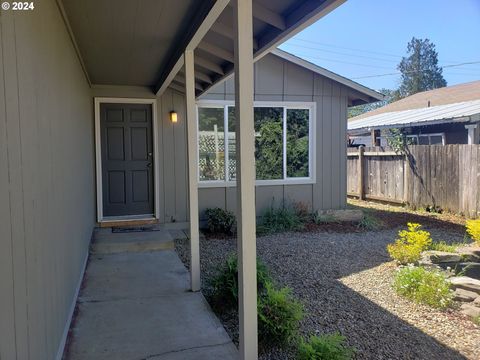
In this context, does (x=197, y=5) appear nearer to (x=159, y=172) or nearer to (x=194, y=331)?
(x=194, y=331)

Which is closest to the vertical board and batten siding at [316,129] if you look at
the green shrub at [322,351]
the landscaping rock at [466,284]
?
the landscaping rock at [466,284]

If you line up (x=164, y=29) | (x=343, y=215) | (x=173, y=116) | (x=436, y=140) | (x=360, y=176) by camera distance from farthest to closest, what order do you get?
(x=436, y=140) < (x=360, y=176) < (x=343, y=215) < (x=173, y=116) < (x=164, y=29)

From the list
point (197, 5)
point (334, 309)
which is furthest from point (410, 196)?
point (197, 5)

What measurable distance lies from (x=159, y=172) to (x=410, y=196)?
6341 mm

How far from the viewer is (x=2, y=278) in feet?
4.29

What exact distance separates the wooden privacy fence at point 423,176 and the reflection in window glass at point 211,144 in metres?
5.05

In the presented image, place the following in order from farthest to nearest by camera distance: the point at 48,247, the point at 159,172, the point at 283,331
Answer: the point at 159,172 < the point at 283,331 < the point at 48,247

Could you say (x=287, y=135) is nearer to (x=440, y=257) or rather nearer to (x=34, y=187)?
(x=440, y=257)

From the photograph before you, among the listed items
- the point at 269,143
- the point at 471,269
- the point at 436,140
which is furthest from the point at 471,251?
the point at 436,140

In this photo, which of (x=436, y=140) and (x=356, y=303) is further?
(x=436, y=140)

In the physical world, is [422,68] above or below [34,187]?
above

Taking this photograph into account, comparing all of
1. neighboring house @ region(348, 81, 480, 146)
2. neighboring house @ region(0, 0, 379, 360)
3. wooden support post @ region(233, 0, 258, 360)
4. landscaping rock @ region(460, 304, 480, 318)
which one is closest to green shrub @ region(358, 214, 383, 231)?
neighboring house @ region(0, 0, 379, 360)

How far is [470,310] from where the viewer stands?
12.4 ft

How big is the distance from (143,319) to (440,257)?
3.89 meters
